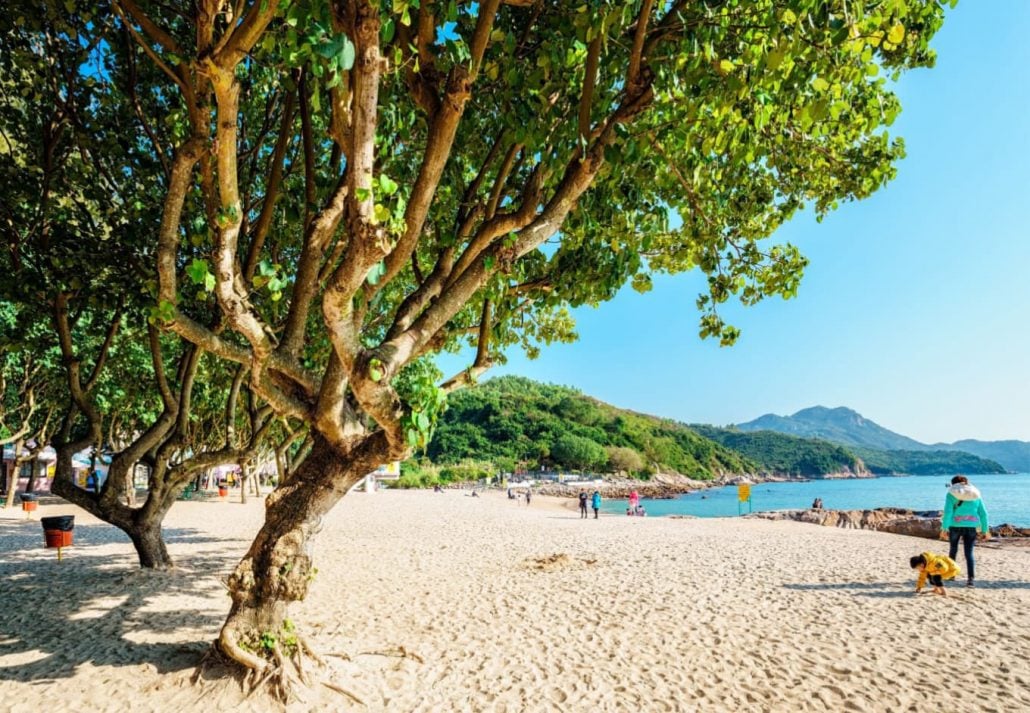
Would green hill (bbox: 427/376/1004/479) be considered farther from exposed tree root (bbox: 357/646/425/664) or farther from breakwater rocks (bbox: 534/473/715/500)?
exposed tree root (bbox: 357/646/425/664)

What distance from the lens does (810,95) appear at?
4.94 m

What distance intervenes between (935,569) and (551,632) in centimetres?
668

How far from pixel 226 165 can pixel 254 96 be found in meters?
4.43

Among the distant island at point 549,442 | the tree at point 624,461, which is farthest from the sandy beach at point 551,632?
the tree at point 624,461

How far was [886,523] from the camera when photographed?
20266mm

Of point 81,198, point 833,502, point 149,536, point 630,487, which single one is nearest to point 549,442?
point 630,487

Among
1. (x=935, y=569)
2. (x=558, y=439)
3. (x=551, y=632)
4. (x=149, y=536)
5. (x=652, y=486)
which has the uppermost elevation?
(x=558, y=439)

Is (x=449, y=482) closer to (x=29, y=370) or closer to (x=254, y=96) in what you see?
(x=29, y=370)

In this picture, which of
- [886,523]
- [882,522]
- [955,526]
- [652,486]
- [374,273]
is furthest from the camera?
[652,486]

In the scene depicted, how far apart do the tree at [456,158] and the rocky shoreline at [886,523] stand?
16.8 m

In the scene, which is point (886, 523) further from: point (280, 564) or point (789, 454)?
point (789, 454)

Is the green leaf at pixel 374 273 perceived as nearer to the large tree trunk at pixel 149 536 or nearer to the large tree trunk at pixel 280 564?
the large tree trunk at pixel 280 564

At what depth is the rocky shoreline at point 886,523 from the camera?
59.3 feet

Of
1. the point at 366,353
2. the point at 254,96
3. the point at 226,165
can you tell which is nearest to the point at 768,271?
the point at 366,353
